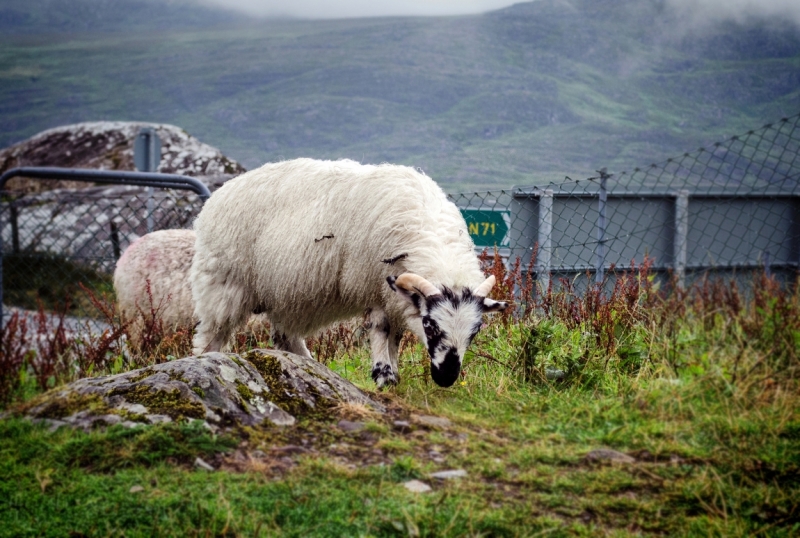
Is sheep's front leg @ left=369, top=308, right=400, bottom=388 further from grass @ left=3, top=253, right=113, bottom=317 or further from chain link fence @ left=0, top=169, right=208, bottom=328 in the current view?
grass @ left=3, top=253, right=113, bottom=317

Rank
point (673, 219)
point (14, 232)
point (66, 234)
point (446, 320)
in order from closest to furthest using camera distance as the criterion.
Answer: point (446, 320) → point (673, 219) → point (14, 232) → point (66, 234)

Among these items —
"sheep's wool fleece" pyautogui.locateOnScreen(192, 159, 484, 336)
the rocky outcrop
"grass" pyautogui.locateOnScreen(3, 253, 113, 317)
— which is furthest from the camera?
the rocky outcrop

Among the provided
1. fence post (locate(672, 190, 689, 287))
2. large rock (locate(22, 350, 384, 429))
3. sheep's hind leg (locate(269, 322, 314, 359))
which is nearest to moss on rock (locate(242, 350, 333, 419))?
large rock (locate(22, 350, 384, 429))

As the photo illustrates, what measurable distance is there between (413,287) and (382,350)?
2.08ft

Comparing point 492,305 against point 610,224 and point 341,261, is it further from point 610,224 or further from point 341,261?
point 610,224

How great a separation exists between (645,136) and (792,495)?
222ft

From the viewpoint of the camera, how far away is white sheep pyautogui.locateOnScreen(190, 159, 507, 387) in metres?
Answer: 4.59

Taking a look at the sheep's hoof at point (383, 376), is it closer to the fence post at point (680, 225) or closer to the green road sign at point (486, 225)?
the fence post at point (680, 225)

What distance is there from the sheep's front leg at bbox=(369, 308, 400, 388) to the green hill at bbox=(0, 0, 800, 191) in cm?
3414

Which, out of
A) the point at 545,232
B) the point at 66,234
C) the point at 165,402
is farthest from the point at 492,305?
the point at 66,234

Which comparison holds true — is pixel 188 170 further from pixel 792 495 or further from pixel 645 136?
pixel 645 136

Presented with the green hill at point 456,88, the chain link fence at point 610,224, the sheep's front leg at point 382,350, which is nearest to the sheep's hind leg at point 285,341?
the sheep's front leg at point 382,350

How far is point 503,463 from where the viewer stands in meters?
3.09

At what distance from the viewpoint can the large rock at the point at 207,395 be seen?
313cm
